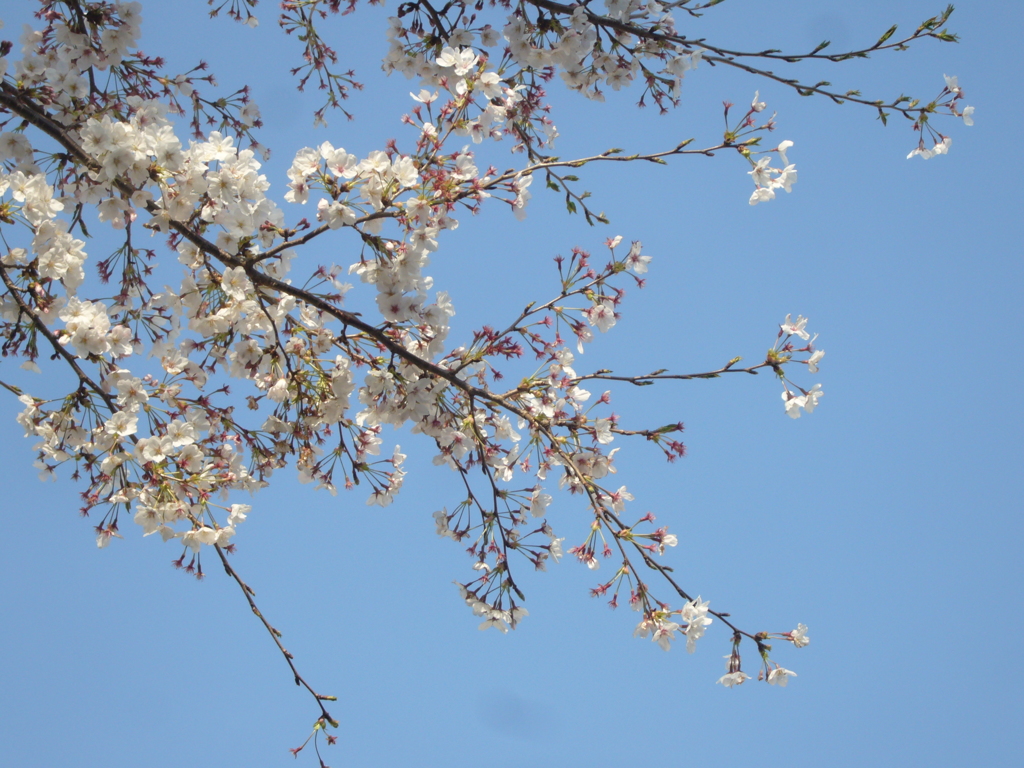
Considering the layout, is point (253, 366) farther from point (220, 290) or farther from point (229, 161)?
point (229, 161)

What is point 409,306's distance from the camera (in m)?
3.71

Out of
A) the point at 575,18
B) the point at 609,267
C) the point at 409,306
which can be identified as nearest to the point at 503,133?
the point at 575,18

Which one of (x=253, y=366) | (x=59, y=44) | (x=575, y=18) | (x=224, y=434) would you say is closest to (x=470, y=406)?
Result: (x=253, y=366)

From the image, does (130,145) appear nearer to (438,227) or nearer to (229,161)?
(229,161)

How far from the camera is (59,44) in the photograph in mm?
4301

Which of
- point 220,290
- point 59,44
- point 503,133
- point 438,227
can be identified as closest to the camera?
point 438,227

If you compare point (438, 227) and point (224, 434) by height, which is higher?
point (438, 227)

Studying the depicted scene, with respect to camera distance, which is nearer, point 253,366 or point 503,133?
point 253,366

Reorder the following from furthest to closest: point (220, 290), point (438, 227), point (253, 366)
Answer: point (253, 366) < point (220, 290) < point (438, 227)

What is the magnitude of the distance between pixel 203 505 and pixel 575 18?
3.32m

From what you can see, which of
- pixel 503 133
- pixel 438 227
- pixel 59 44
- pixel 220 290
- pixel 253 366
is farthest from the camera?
pixel 503 133

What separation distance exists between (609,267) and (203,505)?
2349 mm

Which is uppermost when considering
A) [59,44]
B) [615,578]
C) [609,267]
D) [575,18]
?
[575,18]

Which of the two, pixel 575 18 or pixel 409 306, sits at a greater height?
pixel 575 18
